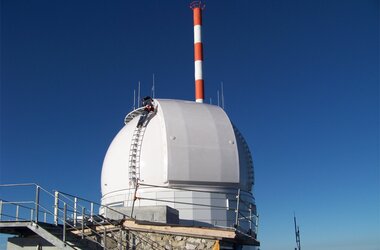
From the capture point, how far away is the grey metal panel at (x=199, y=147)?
15.9 metres

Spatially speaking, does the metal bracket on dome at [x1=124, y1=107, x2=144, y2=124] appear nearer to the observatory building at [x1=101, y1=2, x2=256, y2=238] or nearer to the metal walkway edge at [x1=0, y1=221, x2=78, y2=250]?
the observatory building at [x1=101, y1=2, x2=256, y2=238]

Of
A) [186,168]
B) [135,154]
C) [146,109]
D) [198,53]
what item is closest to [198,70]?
[198,53]

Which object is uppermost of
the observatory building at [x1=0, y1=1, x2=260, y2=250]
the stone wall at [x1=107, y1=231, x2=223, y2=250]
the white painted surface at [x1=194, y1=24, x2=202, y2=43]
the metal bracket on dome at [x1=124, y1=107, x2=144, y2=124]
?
the white painted surface at [x1=194, y1=24, x2=202, y2=43]

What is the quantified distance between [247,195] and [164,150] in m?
3.61

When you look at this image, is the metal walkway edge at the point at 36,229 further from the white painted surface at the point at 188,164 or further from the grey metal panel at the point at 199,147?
the grey metal panel at the point at 199,147

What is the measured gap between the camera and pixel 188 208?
1566cm

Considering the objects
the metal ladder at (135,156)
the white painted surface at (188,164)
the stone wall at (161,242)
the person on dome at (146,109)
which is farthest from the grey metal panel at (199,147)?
the stone wall at (161,242)

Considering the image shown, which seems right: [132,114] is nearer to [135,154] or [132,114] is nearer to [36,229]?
[135,154]

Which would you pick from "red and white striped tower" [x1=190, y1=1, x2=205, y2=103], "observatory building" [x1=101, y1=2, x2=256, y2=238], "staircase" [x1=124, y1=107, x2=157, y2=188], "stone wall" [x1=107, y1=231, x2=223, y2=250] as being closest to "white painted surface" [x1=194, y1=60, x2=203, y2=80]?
"red and white striped tower" [x1=190, y1=1, x2=205, y2=103]

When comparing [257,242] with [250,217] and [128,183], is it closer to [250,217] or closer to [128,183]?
[250,217]

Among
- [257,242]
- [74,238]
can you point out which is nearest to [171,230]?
[74,238]

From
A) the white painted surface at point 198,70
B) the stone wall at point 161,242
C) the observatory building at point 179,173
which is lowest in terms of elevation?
the stone wall at point 161,242

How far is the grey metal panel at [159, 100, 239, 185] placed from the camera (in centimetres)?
1590

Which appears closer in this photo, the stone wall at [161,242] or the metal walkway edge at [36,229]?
the metal walkway edge at [36,229]
